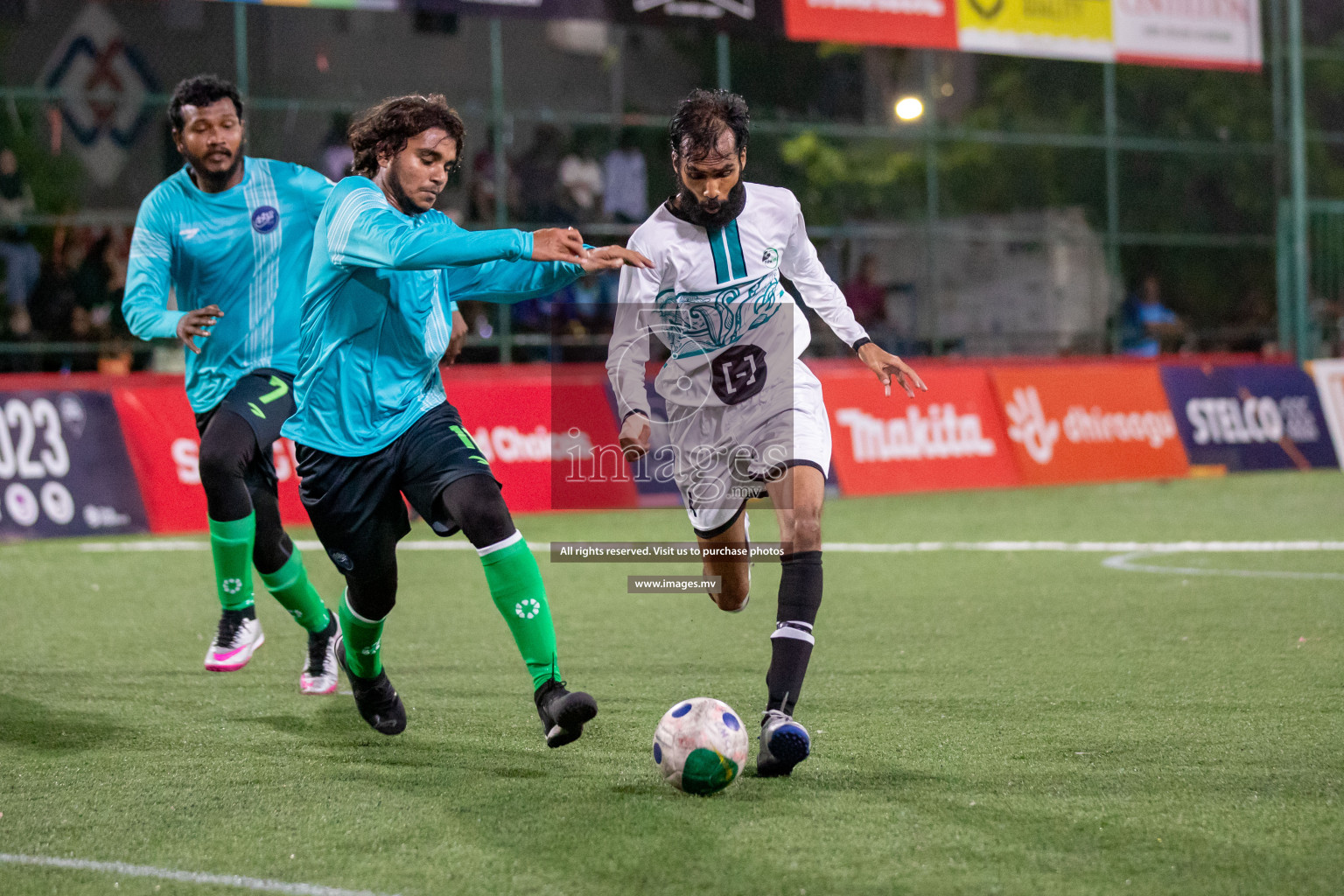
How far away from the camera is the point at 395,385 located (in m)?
4.81

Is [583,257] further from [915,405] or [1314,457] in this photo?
[1314,457]

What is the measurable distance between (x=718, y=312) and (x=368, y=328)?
1.26m

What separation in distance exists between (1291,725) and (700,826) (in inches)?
89.4

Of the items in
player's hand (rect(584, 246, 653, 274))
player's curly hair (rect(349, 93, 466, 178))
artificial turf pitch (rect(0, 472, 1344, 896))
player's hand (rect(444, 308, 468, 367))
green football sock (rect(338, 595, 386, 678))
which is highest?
player's curly hair (rect(349, 93, 466, 178))

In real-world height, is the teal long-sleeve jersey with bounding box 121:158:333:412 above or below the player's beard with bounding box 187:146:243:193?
below

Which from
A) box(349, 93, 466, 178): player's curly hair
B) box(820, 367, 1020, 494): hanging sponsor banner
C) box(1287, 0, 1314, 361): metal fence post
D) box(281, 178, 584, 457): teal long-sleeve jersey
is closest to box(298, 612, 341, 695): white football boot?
box(281, 178, 584, 457): teal long-sleeve jersey

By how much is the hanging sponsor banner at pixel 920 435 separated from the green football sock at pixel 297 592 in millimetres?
8223

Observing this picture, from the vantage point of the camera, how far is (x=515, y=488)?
12.8 m

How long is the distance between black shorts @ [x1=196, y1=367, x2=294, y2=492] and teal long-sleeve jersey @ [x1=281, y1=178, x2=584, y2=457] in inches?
45.9

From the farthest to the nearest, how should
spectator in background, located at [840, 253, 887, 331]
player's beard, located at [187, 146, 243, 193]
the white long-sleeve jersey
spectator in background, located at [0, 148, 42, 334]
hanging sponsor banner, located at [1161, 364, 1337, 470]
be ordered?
spectator in background, located at [840, 253, 887, 331]
hanging sponsor banner, located at [1161, 364, 1337, 470]
spectator in background, located at [0, 148, 42, 334]
player's beard, located at [187, 146, 243, 193]
the white long-sleeve jersey

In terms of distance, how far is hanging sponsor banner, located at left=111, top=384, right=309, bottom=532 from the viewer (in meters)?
11.8

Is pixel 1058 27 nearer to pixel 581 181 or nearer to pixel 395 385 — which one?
pixel 581 181

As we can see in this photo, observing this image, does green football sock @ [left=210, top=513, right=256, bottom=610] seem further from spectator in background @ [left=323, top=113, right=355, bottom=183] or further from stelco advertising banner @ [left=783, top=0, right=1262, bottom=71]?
spectator in background @ [left=323, top=113, right=355, bottom=183]

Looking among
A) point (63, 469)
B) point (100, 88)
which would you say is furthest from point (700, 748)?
point (100, 88)
